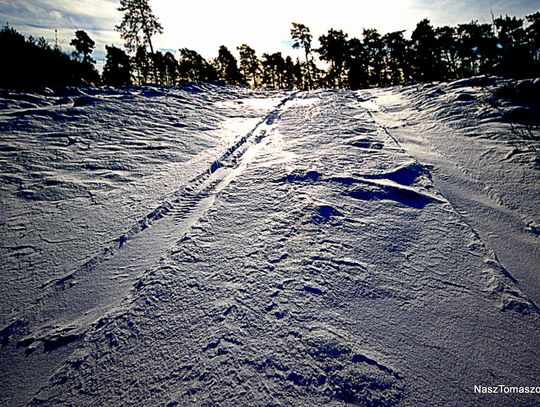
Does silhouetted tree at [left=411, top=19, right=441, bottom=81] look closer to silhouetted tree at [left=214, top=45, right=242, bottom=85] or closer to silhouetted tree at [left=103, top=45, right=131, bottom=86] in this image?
silhouetted tree at [left=214, top=45, right=242, bottom=85]

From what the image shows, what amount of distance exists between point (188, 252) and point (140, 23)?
24574mm

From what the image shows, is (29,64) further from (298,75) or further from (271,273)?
(298,75)

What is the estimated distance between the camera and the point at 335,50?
2852 cm

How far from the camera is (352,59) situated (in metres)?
28.5

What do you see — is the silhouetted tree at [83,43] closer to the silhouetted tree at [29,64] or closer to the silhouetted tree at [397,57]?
the silhouetted tree at [29,64]

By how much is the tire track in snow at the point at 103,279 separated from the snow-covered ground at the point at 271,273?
0.5 inches

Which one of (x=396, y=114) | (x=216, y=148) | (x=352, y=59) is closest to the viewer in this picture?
(x=216, y=148)

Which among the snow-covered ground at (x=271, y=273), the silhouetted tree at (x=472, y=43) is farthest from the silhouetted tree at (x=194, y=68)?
the snow-covered ground at (x=271, y=273)

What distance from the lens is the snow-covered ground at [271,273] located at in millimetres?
1089

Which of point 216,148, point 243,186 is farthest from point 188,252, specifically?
point 216,148

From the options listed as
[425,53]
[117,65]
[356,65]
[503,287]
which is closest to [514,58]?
[503,287]

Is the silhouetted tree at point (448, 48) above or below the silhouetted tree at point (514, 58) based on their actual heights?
above

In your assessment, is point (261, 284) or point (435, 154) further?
point (435, 154)

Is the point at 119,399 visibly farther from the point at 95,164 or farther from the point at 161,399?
the point at 95,164
